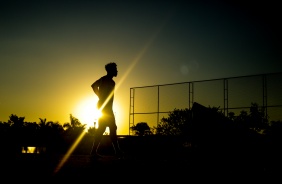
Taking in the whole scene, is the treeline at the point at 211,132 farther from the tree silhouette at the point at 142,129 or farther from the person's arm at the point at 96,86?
the person's arm at the point at 96,86

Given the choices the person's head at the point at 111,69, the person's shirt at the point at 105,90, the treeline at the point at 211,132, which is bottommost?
the treeline at the point at 211,132

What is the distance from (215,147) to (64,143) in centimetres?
1648

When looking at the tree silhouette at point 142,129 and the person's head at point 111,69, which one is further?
the tree silhouette at point 142,129

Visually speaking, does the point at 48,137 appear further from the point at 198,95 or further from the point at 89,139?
the point at 198,95

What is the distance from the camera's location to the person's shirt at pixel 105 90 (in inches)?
244

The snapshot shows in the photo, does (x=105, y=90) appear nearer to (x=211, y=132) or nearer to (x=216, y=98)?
(x=211, y=132)

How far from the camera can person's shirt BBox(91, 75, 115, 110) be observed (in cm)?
619

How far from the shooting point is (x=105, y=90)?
6.20 metres

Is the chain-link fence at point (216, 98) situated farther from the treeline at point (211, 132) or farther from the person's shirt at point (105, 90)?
the person's shirt at point (105, 90)

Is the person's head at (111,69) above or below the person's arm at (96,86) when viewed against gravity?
above

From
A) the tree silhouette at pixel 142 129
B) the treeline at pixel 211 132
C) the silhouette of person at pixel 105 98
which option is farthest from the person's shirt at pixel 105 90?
the tree silhouette at pixel 142 129

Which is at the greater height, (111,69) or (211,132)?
(111,69)

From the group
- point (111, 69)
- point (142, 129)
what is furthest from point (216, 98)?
point (111, 69)

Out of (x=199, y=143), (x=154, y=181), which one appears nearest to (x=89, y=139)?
(x=199, y=143)
